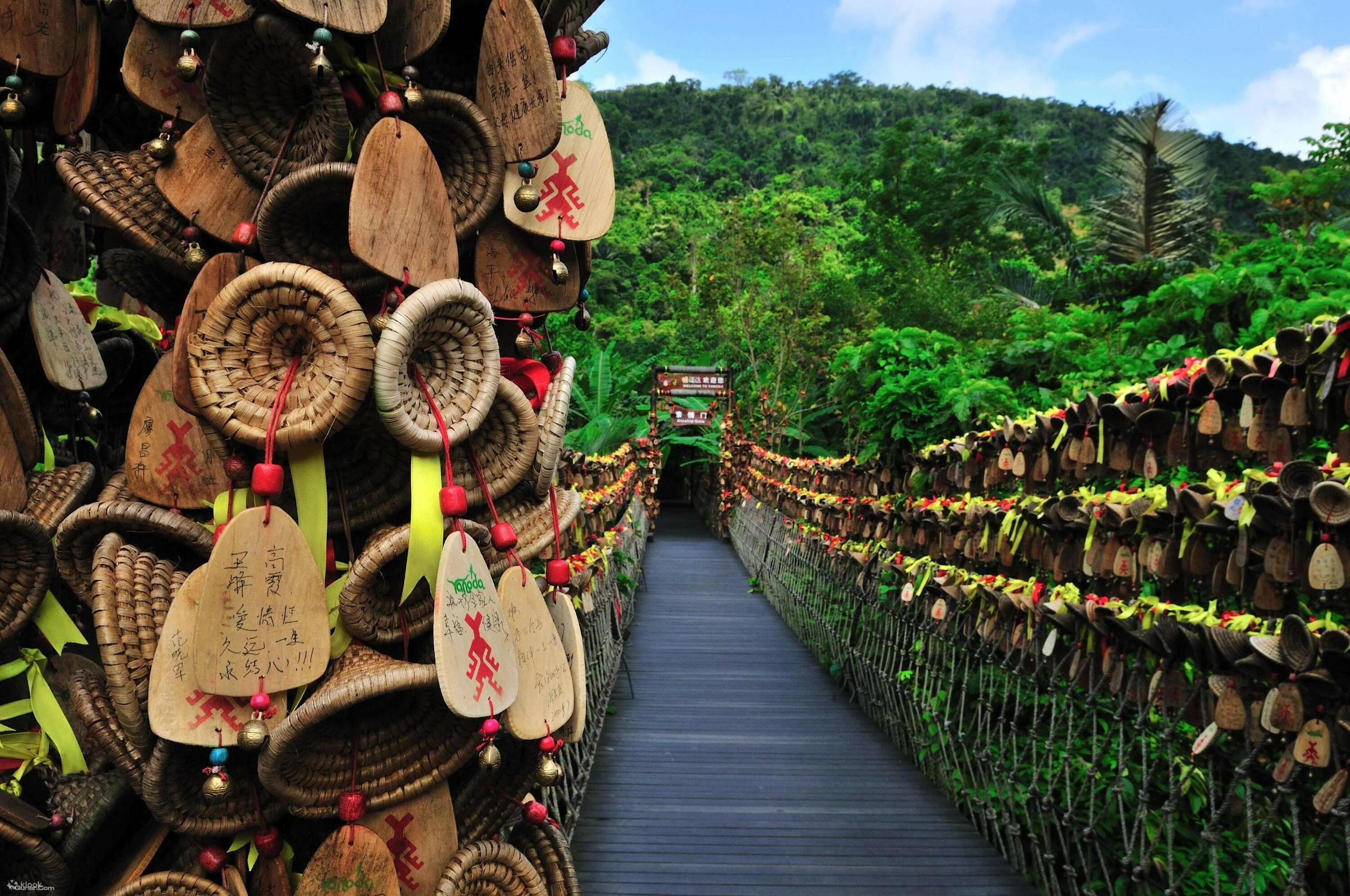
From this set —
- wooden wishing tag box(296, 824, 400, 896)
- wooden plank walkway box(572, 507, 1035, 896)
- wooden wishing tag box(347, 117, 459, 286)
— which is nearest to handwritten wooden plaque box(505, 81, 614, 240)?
wooden wishing tag box(347, 117, 459, 286)

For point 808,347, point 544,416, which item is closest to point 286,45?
point 544,416

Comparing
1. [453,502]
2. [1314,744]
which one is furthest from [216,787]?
[1314,744]

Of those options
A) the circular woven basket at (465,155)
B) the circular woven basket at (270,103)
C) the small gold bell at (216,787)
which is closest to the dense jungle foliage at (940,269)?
the circular woven basket at (465,155)

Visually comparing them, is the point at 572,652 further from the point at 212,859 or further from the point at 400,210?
the point at 400,210

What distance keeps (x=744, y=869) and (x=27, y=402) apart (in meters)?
2.61

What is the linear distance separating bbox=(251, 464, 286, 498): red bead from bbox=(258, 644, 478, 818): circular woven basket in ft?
0.74

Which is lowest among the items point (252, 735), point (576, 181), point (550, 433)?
point (252, 735)

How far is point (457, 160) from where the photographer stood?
130 centimetres

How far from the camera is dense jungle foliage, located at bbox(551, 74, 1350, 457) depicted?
488 centimetres

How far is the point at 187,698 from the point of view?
1.06 meters

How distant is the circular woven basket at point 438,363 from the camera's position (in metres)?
1.08

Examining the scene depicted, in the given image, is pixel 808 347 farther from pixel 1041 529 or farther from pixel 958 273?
pixel 1041 529

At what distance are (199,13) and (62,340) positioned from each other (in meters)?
0.56

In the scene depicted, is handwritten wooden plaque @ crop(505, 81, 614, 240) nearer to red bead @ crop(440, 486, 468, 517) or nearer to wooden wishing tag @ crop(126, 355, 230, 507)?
red bead @ crop(440, 486, 468, 517)
